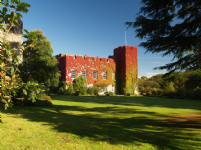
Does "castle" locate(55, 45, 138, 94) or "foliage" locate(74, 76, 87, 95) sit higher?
"castle" locate(55, 45, 138, 94)

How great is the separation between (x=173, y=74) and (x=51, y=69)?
8612 millimetres

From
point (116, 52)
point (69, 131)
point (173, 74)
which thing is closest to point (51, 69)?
point (69, 131)

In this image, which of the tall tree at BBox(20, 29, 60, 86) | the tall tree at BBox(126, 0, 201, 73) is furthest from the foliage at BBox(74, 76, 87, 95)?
the tall tree at BBox(126, 0, 201, 73)

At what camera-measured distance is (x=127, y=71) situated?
26.6 metres

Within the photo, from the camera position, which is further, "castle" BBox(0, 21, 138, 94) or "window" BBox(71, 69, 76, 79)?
"castle" BBox(0, 21, 138, 94)

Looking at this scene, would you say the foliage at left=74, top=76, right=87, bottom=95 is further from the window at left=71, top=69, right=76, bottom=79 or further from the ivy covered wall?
the ivy covered wall

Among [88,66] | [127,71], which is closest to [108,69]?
[127,71]

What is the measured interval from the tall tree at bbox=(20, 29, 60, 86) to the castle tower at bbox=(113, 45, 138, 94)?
40.1ft

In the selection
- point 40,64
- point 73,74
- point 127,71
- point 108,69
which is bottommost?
point 40,64

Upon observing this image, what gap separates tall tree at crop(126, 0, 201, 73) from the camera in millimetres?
5953

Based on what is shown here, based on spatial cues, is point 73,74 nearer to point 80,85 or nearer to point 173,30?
point 80,85

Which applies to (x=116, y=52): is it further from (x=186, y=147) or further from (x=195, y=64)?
(x=186, y=147)

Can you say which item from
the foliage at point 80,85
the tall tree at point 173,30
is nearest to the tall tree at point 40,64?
the foliage at point 80,85

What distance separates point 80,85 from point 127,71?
29.8ft
